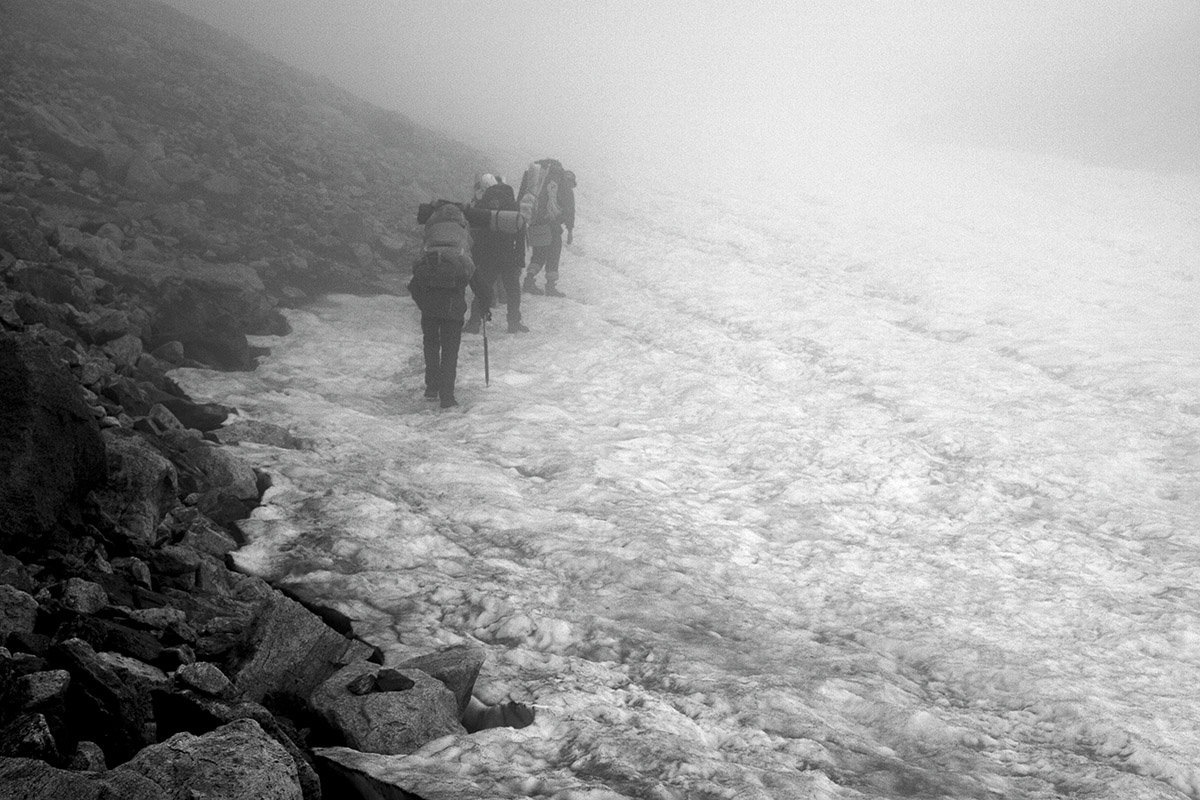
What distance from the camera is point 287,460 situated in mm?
6969

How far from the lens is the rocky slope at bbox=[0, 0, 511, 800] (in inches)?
113

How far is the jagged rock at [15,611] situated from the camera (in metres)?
3.25

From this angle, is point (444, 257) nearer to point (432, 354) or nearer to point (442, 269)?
point (442, 269)

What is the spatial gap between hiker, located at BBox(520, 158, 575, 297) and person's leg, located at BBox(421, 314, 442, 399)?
4.83 meters

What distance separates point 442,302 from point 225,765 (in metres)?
7.47

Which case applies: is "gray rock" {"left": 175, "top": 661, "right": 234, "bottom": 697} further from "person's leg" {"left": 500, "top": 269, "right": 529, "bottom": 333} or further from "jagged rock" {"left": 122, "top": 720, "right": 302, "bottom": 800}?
"person's leg" {"left": 500, "top": 269, "right": 529, "bottom": 333}

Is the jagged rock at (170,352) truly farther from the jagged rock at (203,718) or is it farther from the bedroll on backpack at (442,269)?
the jagged rock at (203,718)

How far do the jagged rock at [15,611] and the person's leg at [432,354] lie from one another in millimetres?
6508

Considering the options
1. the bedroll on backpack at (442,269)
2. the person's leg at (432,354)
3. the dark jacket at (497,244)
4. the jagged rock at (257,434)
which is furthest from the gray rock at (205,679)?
the dark jacket at (497,244)

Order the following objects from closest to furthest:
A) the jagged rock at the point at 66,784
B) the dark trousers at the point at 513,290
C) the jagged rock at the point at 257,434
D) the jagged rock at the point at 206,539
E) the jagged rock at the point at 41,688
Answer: the jagged rock at the point at 66,784 → the jagged rock at the point at 41,688 → the jagged rock at the point at 206,539 → the jagged rock at the point at 257,434 → the dark trousers at the point at 513,290

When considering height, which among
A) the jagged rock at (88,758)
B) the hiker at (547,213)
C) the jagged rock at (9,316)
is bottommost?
the jagged rock at (88,758)

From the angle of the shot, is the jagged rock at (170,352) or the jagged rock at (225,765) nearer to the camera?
the jagged rock at (225,765)

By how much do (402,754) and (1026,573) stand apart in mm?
5482

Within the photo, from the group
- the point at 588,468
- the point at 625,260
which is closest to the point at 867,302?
the point at 625,260
